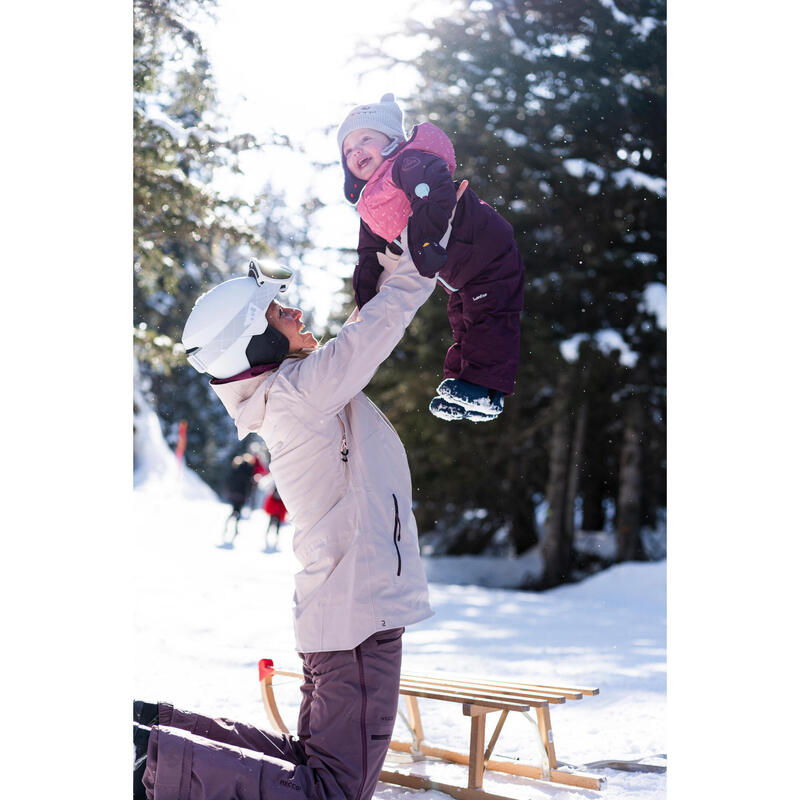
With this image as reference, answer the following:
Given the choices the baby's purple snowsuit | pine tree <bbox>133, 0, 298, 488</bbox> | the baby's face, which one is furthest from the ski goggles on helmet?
pine tree <bbox>133, 0, 298, 488</bbox>

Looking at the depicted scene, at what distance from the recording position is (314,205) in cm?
585

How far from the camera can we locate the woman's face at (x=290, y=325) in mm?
1996

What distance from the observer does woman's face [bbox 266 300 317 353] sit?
2.00 m

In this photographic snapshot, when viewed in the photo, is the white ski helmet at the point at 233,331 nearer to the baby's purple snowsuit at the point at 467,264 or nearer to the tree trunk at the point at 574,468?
the baby's purple snowsuit at the point at 467,264

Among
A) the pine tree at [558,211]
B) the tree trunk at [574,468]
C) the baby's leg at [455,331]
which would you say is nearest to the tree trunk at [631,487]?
the pine tree at [558,211]

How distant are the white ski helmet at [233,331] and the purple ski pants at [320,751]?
0.63 metres

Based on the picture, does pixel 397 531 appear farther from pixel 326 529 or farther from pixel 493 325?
pixel 493 325

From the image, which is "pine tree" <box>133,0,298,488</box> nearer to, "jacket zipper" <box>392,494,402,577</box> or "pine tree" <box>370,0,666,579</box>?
"pine tree" <box>370,0,666,579</box>

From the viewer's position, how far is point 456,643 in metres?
5.69

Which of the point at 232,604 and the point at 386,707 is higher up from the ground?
the point at 386,707
